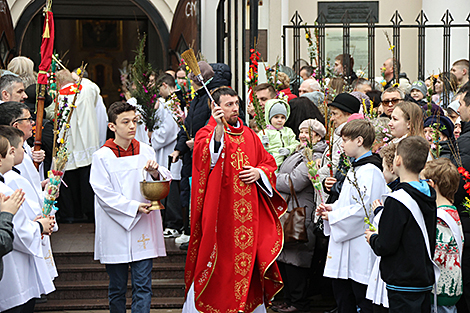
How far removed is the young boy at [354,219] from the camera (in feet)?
15.7

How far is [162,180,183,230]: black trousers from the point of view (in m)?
7.85

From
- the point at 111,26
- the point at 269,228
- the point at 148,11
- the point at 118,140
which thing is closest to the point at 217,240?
the point at 269,228

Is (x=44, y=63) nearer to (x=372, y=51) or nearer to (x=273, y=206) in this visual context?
(x=273, y=206)

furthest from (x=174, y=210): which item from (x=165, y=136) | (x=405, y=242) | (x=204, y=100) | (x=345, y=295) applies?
(x=405, y=242)

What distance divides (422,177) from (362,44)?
9645 millimetres

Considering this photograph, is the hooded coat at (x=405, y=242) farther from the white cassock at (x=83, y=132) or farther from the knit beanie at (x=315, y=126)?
the white cassock at (x=83, y=132)

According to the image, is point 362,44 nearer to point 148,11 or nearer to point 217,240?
point 148,11

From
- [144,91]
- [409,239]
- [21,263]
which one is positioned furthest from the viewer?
[144,91]

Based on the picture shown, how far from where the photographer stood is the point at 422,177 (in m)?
4.45

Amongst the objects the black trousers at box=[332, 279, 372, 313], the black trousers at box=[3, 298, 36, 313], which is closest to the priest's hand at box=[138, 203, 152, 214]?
the black trousers at box=[3, 298, 36, 313]

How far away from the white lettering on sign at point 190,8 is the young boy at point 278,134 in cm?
396

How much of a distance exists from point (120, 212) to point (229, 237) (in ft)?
3.02

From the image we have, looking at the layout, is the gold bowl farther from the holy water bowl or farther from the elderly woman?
the elderly woman

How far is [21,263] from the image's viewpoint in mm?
4062
